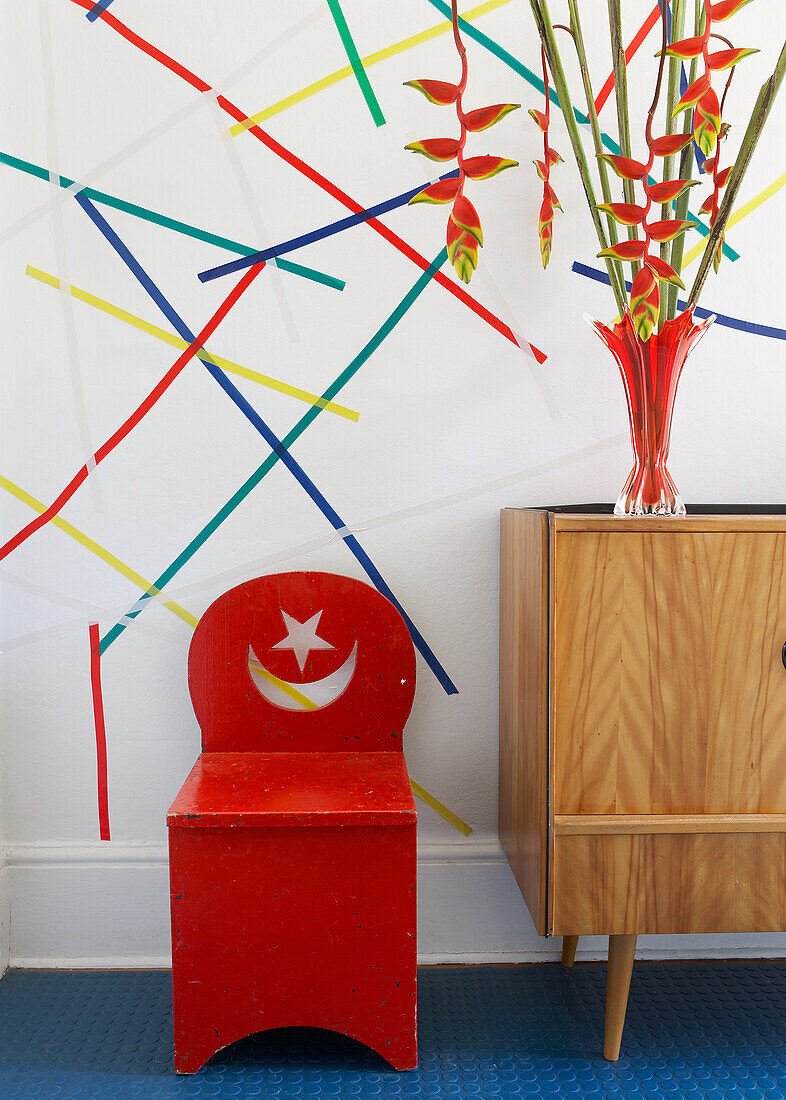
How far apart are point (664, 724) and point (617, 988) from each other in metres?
0.39

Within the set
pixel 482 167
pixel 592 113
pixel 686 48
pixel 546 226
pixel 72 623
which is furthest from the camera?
pixel 72 623

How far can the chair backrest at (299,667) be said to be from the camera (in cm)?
148

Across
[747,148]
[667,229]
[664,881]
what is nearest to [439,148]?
[667,229]

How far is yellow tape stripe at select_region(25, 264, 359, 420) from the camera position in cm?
152

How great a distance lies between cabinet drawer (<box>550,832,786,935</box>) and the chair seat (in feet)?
0.76

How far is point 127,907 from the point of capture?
5.14ft

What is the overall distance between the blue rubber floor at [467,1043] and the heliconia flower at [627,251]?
3.76 ft

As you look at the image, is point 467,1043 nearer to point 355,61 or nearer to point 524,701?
point 524,701

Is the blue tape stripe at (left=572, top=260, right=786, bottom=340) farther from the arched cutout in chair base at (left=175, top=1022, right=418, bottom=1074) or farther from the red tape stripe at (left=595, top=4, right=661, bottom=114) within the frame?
the arched cutout in chair base at (left=175, top=1022, right=418, bottom=1074)

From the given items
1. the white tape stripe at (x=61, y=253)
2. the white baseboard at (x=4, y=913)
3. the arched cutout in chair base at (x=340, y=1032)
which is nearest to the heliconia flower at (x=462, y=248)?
the white tape stripe at (x=61, y=253)

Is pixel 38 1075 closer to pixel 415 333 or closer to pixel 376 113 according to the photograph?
pixel 415 333

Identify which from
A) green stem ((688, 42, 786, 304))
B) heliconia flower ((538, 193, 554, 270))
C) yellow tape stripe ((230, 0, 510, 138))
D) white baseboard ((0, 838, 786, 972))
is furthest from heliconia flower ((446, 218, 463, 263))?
white baseboard ((0, 838, 786, 972))

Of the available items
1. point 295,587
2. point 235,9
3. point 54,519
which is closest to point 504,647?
point 295,587

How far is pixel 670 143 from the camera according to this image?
1155 mm
